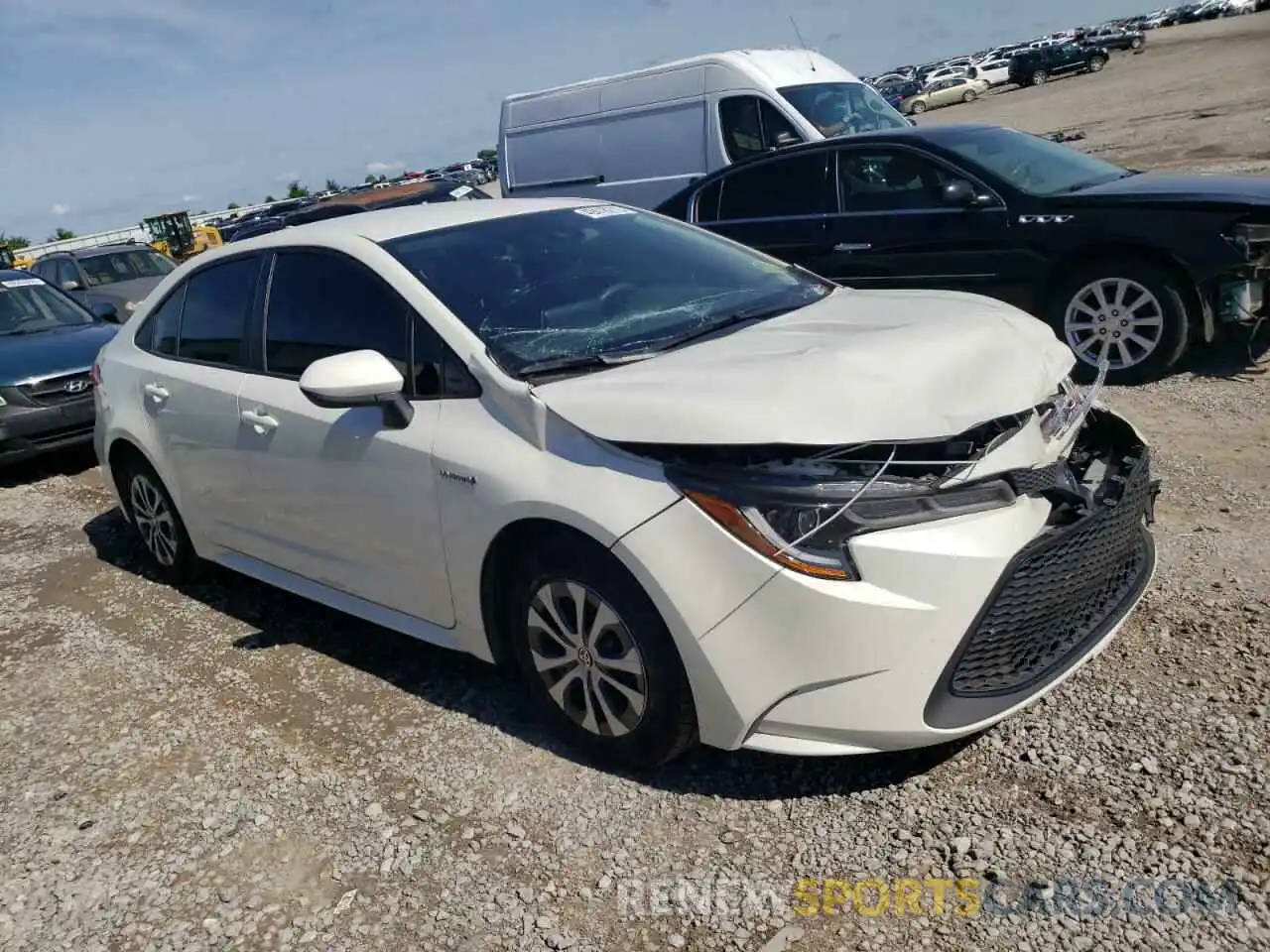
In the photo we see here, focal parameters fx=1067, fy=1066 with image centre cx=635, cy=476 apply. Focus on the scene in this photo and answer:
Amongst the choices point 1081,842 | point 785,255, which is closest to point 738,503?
point 1081,842

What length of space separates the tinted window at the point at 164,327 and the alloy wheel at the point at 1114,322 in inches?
193

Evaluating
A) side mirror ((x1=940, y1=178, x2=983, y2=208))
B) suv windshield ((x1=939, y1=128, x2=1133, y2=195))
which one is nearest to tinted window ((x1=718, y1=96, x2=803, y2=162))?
suv windshield ((x1=939, y1=128, x2=1133, y2=195))

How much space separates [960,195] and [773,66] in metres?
5.07

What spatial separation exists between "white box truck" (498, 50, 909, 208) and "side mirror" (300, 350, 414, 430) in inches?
305

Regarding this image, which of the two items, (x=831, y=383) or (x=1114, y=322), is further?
(x=1114, y=322)

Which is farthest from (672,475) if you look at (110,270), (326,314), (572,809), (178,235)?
(178,235)

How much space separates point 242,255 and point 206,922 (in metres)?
2.70

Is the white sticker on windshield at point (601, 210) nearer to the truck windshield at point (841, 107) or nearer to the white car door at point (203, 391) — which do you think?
the white car door at point (203, 391)

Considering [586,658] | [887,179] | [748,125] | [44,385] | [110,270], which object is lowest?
[586,658]

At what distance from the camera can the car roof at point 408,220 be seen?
3979 millimetres

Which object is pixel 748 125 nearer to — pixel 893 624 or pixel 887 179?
pixel 887 179

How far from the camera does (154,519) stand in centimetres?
519

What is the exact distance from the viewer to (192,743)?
12.5ft

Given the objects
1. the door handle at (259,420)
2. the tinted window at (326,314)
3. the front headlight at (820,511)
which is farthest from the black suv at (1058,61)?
the front headlight at (820,511)
